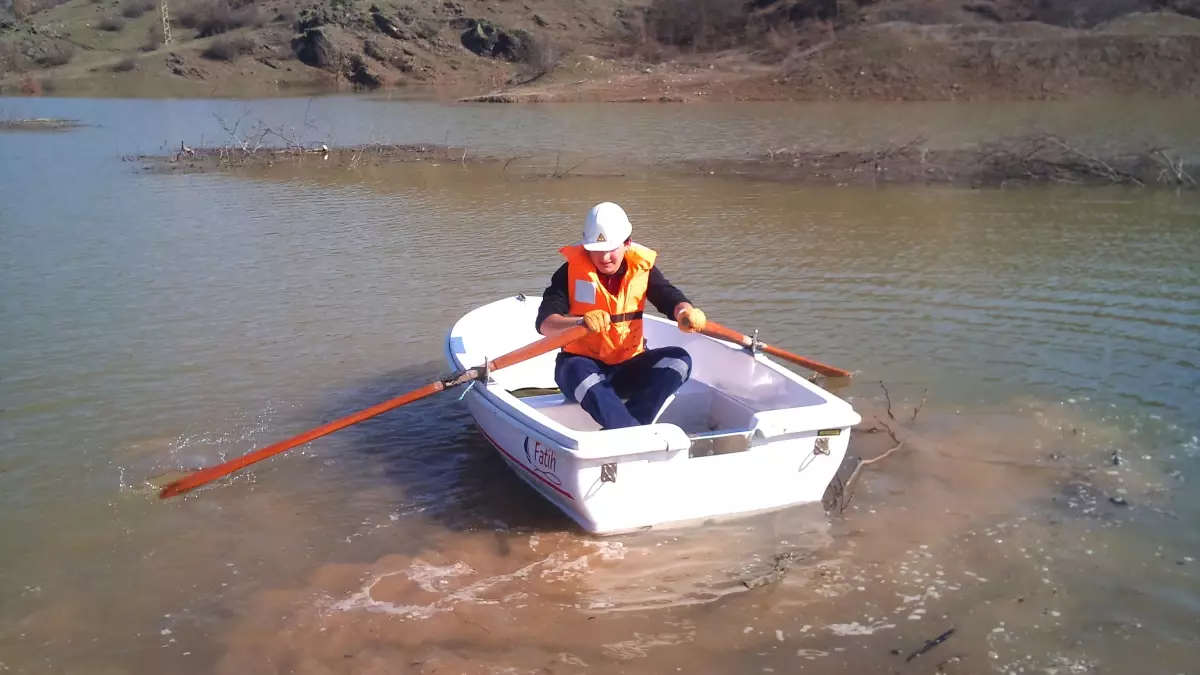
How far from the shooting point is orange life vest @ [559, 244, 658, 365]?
5.70 metres

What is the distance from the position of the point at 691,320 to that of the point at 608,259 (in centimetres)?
57

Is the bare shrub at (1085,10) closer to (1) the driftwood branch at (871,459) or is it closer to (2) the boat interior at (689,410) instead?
(1) the driftwood branch at (871,459)

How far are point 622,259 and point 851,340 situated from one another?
10.7 feet

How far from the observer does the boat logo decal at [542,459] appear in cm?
517

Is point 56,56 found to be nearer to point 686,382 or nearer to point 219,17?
point 219,17

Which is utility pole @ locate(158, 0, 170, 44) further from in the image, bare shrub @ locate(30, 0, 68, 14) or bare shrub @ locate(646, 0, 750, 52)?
bare shrub @ locate(646, 0, 750, 52)

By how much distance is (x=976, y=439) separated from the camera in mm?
6488

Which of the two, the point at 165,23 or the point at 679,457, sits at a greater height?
the point at 165,23

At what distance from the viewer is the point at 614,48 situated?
151ft

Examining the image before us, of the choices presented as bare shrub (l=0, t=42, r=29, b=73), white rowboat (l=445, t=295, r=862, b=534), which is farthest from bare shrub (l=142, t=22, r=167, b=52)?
white rowboat (l=445, t=295, r=862, b=534)

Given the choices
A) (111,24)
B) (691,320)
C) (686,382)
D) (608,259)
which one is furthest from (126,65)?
(691,320)

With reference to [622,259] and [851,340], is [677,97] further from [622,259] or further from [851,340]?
[622,259]

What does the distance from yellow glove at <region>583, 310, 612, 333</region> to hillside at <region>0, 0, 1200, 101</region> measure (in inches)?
1050

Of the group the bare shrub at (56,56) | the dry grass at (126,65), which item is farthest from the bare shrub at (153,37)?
the dry grass at (126,65)
